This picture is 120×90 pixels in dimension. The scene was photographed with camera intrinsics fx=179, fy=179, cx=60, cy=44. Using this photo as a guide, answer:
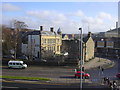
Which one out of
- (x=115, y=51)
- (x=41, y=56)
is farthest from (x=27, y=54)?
(x=115, y=51)

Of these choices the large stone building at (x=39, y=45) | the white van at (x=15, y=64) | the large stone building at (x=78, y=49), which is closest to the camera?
the white van at (x=15, y=64)

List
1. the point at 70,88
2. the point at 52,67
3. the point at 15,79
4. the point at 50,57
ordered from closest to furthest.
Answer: the point at 70,88
the point at 15,79
the point at 52,67
the point at 50,57

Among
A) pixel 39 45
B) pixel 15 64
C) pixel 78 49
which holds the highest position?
pixel 39 45

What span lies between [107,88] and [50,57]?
2168cm

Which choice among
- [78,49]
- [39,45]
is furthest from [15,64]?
[78,49]

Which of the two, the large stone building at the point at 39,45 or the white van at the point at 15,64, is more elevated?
the large stone building at the point at 39,45

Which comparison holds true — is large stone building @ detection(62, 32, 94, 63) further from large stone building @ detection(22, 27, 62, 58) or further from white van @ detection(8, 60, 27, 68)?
white van @ detection(8, 60, 27, 68)

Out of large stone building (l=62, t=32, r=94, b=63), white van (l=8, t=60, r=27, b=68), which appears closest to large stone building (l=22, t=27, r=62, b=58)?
large stone building (l=62, t=32, r=94, b=63)

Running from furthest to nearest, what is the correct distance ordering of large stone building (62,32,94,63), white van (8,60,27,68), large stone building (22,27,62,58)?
large stone building (62,32,94,63) < large stone building (22,27,62,58) < white van (8,60,27,68)

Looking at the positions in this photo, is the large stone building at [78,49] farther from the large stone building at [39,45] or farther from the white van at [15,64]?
the white van at [15,64]

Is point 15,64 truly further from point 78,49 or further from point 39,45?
point 78,49

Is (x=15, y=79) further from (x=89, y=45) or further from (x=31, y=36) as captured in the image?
(x=89, y=45)

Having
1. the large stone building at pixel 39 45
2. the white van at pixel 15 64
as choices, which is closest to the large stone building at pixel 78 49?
the large stone building at pixel 39 45

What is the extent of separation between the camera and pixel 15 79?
878 inches
